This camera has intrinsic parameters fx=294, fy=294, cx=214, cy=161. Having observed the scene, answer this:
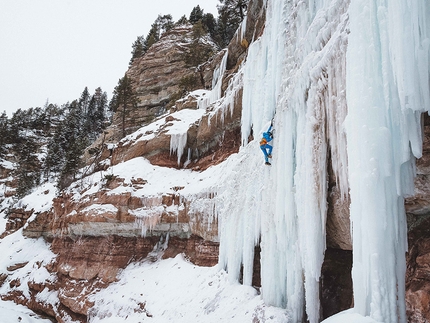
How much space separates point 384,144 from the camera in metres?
3.65

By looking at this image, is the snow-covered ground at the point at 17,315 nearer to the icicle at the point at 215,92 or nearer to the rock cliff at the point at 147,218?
the rock cliff at the point at 147,218

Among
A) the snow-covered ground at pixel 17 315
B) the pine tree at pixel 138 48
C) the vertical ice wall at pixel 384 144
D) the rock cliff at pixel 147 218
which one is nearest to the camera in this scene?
the vertical ice wall at pixel 384 144

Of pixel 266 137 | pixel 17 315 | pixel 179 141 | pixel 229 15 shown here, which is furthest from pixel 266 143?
pixel 229 15

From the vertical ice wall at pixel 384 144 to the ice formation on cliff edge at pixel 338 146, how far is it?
0.04ft

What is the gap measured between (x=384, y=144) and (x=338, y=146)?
1213mm

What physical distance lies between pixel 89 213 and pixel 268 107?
1052 cm

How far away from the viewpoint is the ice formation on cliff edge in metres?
3.55

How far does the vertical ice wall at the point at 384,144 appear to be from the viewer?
11.0ft

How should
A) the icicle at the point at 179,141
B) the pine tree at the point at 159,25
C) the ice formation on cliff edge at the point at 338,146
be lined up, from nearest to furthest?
the ice formation on cliff edge at the point at 338,146, the icicle at the point at 179,141, the pine tree at the point at 159,25

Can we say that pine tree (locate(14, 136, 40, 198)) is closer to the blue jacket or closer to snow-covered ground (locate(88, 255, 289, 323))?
snow-covered ground (locate(88, 255, 289, 323))

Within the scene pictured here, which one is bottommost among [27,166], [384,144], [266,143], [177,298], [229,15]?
[177,298]

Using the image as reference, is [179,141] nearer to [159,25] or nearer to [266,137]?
[266,137]

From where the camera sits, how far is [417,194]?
179 inches

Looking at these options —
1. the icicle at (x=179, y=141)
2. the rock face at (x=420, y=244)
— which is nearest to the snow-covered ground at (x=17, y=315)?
the icicle at (x=179, y=141)
